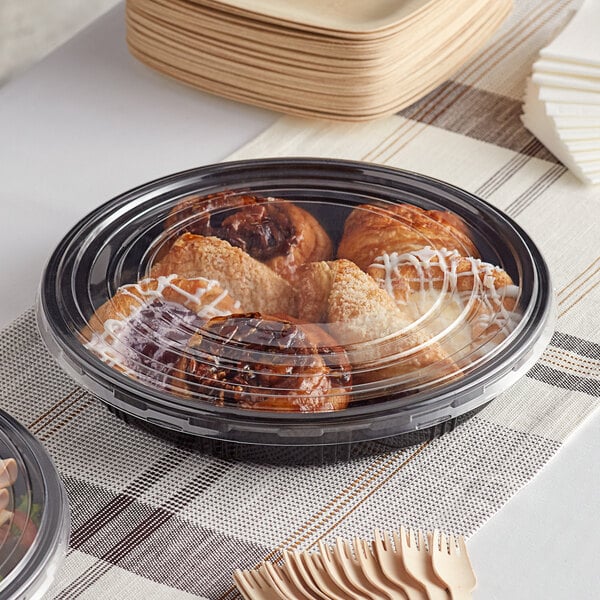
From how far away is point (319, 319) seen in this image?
101 centimetres

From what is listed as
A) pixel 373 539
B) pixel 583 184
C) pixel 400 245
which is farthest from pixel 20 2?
pixel 373 539

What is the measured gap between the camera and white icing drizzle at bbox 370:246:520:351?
101 centimetres

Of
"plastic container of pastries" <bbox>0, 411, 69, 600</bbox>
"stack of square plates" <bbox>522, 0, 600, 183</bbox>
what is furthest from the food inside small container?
"stack of square plates" <bbox>522, 0, 600, 183</bbox>

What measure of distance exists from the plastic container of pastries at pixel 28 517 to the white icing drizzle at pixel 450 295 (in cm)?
36

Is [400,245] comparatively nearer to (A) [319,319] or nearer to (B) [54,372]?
(A) [319,319]

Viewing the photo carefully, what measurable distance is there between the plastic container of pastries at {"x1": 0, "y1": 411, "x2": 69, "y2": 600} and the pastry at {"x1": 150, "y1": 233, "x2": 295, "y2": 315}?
0.78 feet

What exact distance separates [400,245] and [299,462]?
0.25 m

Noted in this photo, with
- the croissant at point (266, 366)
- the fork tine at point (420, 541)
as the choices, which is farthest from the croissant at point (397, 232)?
the fork tine at point (420, 541)

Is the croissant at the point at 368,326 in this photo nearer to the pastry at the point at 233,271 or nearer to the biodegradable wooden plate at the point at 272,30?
the pastry at the point at 233,271

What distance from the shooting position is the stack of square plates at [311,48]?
56.9 inches

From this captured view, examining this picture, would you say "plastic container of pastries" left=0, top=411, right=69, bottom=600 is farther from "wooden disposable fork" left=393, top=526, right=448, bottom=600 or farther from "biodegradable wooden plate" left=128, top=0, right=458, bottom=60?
"biodegradable wooden plate" left=128, top=0, right=458, bottom=60

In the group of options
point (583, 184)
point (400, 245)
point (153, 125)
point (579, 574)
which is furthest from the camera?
point (153, 125)

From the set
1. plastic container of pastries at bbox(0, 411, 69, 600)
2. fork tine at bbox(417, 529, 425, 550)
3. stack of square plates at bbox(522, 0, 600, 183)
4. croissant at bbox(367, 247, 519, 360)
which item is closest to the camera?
plastic container of pastries at bbox(0, 411, 69, 600)

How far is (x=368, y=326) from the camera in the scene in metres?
1.00
